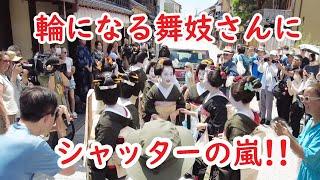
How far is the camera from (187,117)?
481 centimetres

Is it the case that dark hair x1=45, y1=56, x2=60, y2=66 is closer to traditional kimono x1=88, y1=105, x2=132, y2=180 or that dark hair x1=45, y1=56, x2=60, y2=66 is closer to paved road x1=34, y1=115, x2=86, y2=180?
paved road x1=34, y1=115, x2=86, y2=180

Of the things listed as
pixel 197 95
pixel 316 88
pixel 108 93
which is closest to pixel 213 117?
pixel 197 95

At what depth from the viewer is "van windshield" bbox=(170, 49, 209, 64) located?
8.86 meters

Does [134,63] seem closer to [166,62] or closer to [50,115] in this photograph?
[166,62]

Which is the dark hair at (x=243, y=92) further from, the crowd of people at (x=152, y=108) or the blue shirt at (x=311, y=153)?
the blue shirt at (x=311, y=153)

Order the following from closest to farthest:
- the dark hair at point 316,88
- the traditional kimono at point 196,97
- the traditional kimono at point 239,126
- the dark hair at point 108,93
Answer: the dark hair at point 316,88
the traditional kimono at point 239,126
the dark hair at point 108,93
the traditional kimono at point 196,97

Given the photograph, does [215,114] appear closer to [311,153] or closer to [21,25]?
[311,153]

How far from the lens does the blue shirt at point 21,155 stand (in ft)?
5.90

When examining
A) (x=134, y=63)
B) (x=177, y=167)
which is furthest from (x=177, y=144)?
(x=134, y=63)

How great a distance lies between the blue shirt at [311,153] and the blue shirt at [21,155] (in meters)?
1.70

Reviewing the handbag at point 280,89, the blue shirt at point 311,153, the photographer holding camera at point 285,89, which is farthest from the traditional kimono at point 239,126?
the handbag at point 280,89

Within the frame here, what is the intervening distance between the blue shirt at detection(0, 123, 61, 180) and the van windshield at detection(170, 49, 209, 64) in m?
7.09

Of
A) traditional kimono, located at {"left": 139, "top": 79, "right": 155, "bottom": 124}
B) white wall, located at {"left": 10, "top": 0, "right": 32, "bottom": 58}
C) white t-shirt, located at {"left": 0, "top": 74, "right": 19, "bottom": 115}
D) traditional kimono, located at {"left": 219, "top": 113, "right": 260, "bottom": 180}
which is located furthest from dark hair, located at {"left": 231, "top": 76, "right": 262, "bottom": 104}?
white wall, located at {"left": 10, "top": 0, "right": 32, "bottom": 58}

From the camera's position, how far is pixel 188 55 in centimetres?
895
